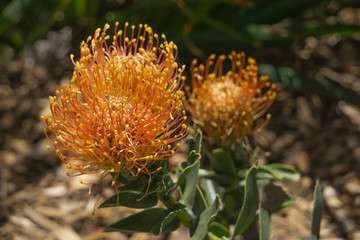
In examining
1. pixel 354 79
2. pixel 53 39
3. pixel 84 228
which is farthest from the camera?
pixel 53 39

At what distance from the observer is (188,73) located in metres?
1.57

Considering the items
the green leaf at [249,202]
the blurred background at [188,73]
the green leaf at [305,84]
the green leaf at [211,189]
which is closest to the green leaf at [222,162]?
the green leaf at [211,189]

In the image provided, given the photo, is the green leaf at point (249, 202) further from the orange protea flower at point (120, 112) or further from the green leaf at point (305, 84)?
the green leaf at point (305, 84)

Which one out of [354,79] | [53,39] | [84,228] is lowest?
[354,79]

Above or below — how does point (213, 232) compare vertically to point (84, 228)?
above

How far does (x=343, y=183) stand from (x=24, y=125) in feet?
4.73

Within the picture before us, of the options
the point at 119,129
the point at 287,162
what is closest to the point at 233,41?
the point at 287,162

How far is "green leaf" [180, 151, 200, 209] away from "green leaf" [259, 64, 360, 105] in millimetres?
1174

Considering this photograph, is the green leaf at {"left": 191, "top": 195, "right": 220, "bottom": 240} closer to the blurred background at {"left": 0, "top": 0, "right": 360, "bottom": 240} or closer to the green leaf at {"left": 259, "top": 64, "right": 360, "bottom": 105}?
the blurred background at {"left": 0, "top": 0, "right": 360, "bottom": 240}

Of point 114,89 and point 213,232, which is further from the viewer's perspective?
point 213,232

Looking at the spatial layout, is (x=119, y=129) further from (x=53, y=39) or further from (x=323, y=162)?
(x=53, y=39)

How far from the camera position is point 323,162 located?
5.81 feet

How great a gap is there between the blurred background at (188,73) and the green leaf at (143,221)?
0.61 metres

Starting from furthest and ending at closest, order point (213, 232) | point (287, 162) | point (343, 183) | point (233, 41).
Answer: point (233, 41)
point (287, 162)
point (343, 183)
point (213, 232)
